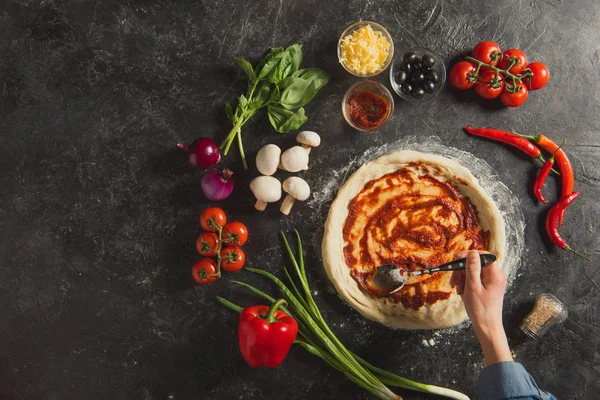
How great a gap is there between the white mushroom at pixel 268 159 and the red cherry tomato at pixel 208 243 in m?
0.52

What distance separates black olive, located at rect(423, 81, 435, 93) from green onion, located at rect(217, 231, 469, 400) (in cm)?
124

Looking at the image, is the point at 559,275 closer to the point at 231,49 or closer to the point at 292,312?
the point at 292,312

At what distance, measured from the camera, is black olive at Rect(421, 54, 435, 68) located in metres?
3.13

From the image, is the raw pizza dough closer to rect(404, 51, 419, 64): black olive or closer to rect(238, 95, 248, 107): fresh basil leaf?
rect(404, 51, 419, 64): black olive

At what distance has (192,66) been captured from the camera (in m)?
3.30

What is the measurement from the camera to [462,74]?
3.20 m

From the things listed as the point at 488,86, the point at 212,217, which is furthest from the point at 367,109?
the point at 212,217

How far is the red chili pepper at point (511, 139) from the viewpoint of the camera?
3252mm

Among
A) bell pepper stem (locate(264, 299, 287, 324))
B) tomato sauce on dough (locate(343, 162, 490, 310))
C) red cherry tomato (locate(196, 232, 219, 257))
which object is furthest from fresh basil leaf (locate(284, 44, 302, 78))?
bell pepper stem (locate(264, 299, 287, 324))

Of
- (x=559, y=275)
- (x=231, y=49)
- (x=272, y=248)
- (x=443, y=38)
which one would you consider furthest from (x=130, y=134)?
(x=559, y=275)

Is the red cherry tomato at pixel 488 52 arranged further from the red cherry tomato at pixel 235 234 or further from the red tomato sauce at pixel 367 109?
the red cherry tomato at pixel 235 234

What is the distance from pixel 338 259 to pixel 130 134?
1592 millimetres

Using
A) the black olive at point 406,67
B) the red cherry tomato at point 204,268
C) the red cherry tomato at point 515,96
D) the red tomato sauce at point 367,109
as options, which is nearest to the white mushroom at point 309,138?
the red tomato sauce at point 367,109

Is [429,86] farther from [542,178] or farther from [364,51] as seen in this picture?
[542,178]
